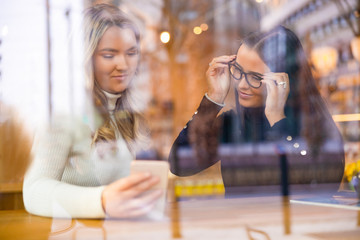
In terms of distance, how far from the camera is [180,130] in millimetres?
1603

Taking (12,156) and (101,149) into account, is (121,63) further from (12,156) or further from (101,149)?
(12,156)

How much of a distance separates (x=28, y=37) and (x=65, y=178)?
1.91 ft

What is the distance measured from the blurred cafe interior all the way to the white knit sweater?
0.13ft

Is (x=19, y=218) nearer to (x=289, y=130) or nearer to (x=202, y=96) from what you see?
(x=202, y=96)

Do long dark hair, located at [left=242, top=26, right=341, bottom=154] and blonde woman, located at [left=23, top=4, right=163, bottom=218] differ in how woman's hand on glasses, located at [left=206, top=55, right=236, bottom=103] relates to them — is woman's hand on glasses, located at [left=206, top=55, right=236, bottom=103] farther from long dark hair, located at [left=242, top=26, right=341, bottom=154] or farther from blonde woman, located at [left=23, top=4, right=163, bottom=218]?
blonde woman, located at [left=23, top=4, right=163, bottom=218]

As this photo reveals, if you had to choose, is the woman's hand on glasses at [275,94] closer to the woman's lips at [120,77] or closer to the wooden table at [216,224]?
the wooden table at [216,224]

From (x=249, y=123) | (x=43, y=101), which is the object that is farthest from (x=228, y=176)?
(x=43, y=101)

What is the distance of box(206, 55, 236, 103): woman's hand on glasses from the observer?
1.60 meters

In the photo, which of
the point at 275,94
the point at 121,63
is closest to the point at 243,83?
the point at 275,94

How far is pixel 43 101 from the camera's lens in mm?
1421

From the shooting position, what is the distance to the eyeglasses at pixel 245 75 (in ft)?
5.38

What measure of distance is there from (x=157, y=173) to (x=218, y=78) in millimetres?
499

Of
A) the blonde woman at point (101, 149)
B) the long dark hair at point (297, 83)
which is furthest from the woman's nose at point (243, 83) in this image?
the blonde woman at point (101, 149)

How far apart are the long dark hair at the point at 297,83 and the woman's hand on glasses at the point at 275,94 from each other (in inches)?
1.1
